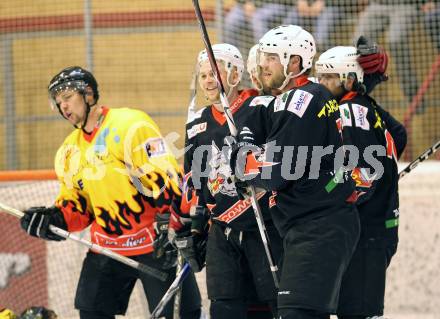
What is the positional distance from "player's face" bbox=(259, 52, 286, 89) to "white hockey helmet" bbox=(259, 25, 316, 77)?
15mm

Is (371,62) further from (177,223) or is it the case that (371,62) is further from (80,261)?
(80,261)

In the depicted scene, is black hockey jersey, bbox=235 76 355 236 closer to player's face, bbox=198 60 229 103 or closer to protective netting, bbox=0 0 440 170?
player's face, bbox=198 60 229 103

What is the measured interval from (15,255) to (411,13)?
2.80m

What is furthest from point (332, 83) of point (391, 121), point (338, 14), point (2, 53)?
point (2, 53)

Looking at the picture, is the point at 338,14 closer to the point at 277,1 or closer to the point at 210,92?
the point at 277,1

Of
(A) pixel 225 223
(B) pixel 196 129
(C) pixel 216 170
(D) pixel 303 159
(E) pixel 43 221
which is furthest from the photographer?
(E) pixel 43 221

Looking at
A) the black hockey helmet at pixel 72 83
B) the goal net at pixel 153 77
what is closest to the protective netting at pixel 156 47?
the goal net at pixel 153 77

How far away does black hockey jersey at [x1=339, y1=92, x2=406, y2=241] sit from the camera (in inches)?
179

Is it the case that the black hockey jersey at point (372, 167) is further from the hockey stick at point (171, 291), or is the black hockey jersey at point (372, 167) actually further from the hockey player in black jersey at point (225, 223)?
the hockey stick at point (171, 291)

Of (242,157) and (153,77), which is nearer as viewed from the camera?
(242,157)

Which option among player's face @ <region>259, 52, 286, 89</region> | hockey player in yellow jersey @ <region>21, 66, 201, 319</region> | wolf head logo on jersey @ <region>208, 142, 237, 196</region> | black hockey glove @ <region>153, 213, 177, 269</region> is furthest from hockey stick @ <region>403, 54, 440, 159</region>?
player's face @ <region>259, 52, 286, 89</region>

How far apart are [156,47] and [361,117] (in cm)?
276

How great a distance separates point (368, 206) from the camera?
463 centimetres

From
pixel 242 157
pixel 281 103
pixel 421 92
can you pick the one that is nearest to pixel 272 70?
pixel 281 103
